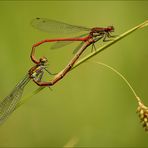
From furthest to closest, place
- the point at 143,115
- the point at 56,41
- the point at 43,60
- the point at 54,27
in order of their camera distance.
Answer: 1. the point at 54,27
2. the point at 56,41
3. the point at 43,60
4. the point at 143,115

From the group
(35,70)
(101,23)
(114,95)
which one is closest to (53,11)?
(101,23)

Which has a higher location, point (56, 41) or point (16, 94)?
point (56, 41)

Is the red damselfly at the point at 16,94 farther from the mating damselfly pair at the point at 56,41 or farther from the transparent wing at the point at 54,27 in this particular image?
the transparent wing at the point at 54,27

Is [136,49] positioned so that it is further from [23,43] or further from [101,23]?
[23,43]

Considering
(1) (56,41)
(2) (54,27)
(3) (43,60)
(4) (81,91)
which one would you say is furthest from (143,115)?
(4) (81,91)

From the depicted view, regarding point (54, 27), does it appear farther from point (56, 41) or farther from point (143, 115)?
point (143, 115)

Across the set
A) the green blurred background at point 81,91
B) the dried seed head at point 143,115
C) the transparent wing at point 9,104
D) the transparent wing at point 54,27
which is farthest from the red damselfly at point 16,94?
the green blurred background at point 81,91

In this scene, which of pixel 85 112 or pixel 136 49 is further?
pixel 136 49

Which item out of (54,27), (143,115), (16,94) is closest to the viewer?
(143,115)

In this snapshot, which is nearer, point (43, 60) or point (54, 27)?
point (43, 60)
